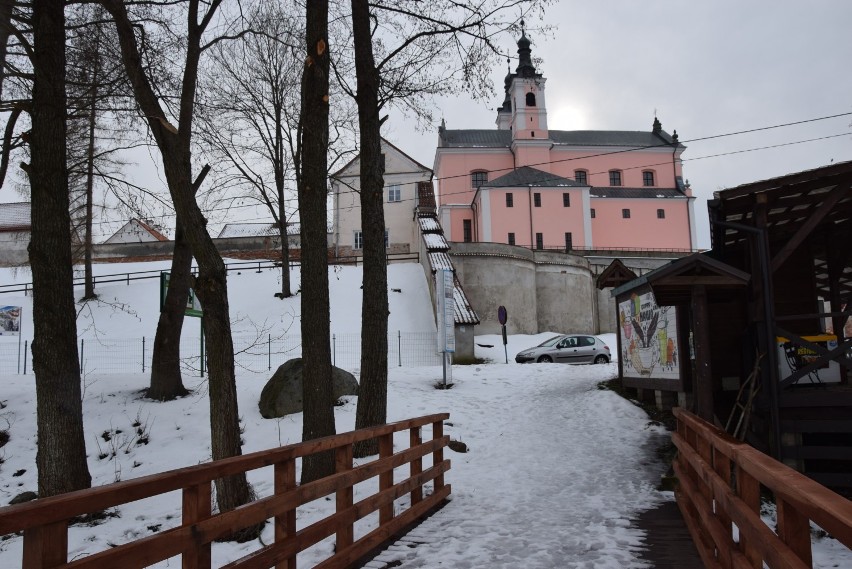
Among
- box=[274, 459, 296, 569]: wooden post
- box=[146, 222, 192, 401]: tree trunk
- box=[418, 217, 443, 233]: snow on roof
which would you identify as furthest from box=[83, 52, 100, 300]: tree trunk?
box=[418, 217, 443, 233]: snow on roof

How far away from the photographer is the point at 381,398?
32.9 ft

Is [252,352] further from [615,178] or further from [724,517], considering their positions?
[615,178]

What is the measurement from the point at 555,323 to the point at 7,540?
32721 millimetres

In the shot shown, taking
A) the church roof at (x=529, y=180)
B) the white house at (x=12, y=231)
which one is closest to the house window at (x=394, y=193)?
the church roof at (x=529, y=180)

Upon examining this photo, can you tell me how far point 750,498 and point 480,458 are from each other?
7.47 metres

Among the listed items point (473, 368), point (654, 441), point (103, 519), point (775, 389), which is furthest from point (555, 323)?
point (103, 519)

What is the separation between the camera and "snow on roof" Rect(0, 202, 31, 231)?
5412 centimetres

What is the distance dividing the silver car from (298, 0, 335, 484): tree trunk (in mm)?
17832

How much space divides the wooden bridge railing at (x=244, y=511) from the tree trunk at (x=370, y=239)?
231cm

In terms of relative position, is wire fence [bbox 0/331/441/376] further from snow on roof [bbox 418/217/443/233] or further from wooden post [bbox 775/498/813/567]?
wooden post [bbox 775/498/813/567]

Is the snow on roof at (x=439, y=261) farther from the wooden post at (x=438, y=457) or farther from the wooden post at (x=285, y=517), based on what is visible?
the wooden post at (x=285, y=517)

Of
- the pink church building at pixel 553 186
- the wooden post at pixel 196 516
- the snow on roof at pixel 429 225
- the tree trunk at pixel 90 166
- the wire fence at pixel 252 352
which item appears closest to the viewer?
the wooden post at pixel 196 516

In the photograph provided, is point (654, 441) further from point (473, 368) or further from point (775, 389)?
point (473, 368)

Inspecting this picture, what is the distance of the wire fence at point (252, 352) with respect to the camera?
72.6 ft
